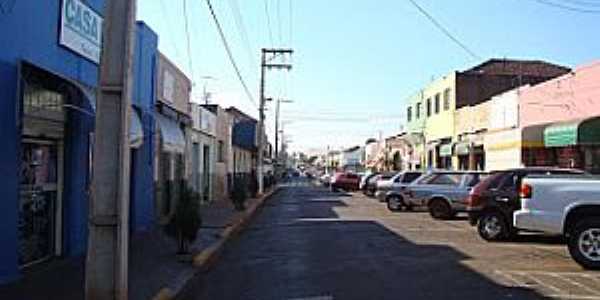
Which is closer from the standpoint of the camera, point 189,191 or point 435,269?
point 435,269

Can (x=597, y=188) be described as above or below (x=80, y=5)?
below

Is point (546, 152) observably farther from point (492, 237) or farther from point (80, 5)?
point (80, 5)

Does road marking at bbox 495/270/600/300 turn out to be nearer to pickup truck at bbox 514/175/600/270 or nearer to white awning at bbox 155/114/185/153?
pickup truck at bbox 514/175/600/270

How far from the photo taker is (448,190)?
30.2 m

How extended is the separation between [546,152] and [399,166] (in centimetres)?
4493

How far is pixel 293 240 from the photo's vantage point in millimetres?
20531

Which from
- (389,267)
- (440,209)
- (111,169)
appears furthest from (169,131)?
(111,169)

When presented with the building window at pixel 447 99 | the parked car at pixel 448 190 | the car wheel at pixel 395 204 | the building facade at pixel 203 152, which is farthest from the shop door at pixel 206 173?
the building window at pixel 447 99

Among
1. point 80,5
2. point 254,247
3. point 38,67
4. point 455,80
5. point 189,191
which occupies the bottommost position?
point 254,247

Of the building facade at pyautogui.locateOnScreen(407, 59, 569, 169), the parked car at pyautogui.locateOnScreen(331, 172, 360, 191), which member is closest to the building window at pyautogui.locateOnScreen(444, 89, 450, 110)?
the building facade at pyautogui.locateOnScreen(407, 59, 569, 169)

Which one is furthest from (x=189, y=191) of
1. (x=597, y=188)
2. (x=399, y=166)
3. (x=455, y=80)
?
(x=399, y=166)

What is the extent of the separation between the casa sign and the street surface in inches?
168

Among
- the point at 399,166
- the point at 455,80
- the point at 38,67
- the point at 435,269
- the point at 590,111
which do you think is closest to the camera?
the point at 38,67

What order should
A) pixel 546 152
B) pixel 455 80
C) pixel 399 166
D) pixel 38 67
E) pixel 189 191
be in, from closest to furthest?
pixel 38 67, pixel 189 191, pixel 546 152, pixel 455 80, pixel 399 166
